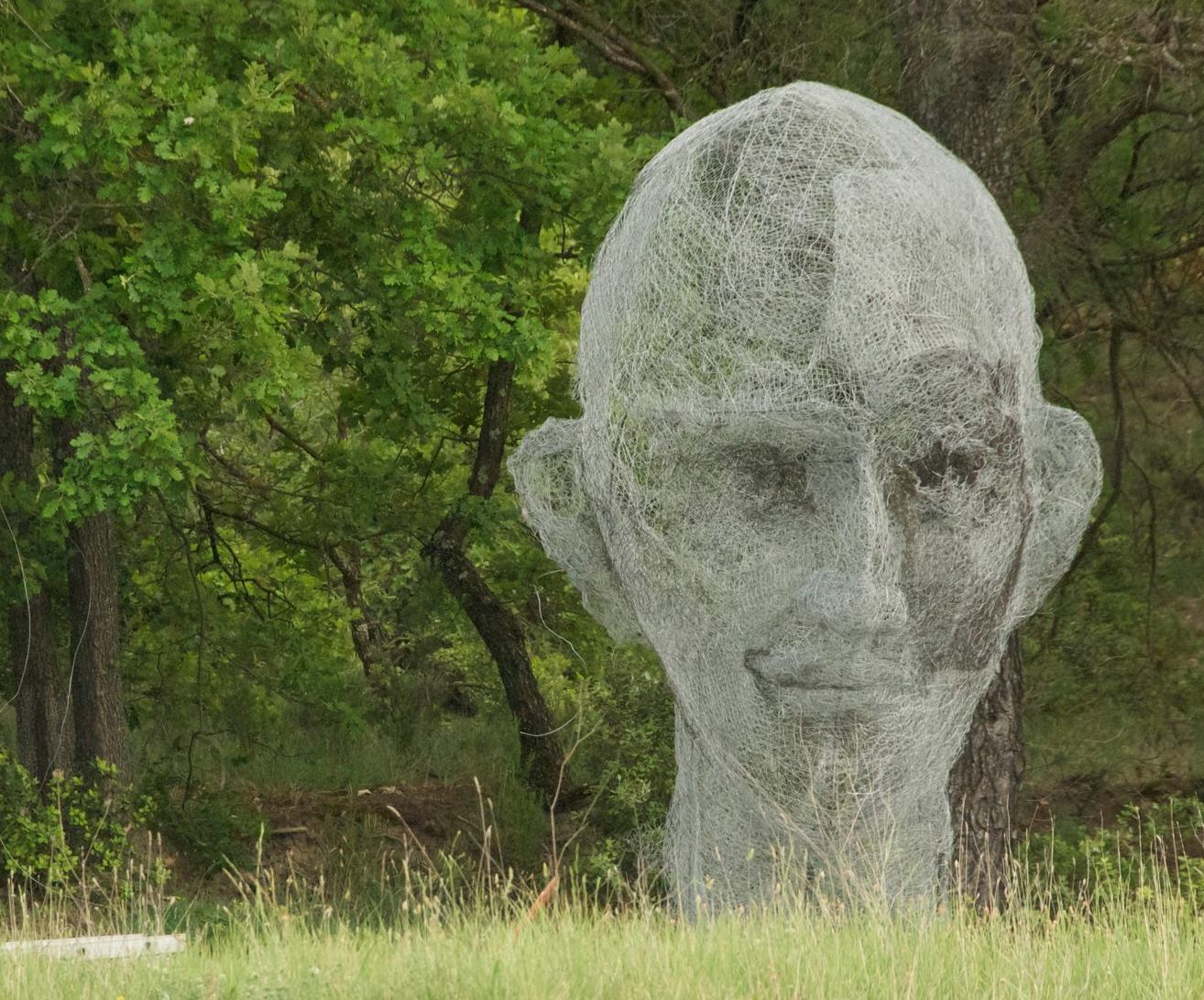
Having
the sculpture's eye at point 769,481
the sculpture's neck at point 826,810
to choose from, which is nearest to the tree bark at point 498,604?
the sculpture's neck at point 826,810

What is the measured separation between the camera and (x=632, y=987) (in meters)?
3.75

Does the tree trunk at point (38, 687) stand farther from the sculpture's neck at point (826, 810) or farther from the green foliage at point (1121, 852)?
the green foliage at point (1121, 852)

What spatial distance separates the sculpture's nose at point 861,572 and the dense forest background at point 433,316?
1.94m

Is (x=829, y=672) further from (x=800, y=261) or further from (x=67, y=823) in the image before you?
(x=67, y=823)

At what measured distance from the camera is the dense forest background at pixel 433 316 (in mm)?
7141

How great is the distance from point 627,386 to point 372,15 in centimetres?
373

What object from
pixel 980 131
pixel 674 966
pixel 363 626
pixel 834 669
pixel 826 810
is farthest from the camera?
pixel 363 626

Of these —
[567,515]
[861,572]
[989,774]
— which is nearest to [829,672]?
[861,572]

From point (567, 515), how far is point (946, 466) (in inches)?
53.9

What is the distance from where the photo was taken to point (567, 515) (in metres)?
5.74

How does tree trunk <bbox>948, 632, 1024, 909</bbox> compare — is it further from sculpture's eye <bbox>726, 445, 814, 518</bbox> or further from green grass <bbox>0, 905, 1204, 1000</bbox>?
green grass <bbox>0, 905, 1204, 1000</bbox>

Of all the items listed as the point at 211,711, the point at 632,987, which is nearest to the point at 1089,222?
the point at 632,987

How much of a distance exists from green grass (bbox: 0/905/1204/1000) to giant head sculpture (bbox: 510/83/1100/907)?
0.72 metres

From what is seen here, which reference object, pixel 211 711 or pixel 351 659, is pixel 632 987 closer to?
pixel 211 711
